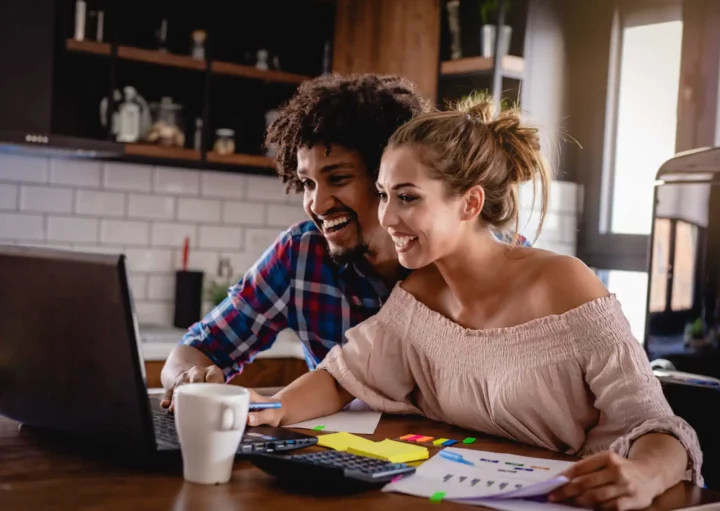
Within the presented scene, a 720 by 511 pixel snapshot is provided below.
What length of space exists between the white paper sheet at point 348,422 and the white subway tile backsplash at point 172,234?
2.22 metres

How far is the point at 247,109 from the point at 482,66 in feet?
3.79

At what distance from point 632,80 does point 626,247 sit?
65 centimetres

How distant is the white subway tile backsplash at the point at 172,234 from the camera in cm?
367

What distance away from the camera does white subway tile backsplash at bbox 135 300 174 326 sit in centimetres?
363

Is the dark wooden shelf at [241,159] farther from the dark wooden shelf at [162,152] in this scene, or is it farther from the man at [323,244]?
the man at [323,244]

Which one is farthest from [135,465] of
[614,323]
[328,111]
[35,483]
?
[328,111]

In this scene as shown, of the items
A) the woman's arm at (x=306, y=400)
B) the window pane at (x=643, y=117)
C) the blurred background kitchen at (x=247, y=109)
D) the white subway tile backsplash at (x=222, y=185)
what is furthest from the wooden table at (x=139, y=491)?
the white subway tile backsplash at (x=222, y=185)

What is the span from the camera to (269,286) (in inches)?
85.7

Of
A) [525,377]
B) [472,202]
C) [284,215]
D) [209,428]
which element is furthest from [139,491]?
[284,215]

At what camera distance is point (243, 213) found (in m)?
3.87

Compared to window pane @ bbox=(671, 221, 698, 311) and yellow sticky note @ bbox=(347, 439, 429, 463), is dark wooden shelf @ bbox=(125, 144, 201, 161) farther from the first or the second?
yellow sticky note @ bbox=(347, 439, 429, 463)

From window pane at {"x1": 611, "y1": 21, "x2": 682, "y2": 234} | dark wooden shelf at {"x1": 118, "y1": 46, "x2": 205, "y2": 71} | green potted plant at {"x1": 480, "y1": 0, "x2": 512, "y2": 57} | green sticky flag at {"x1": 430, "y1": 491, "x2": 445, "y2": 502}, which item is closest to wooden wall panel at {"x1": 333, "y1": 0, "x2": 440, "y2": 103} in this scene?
green potted plant at {"x1": 480, "y1": 0, "x2": 512, "y2": 57}

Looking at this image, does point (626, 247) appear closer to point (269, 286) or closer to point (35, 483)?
point (269, 286)

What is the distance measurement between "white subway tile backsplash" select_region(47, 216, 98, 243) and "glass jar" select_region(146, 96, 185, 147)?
0.43 meters
